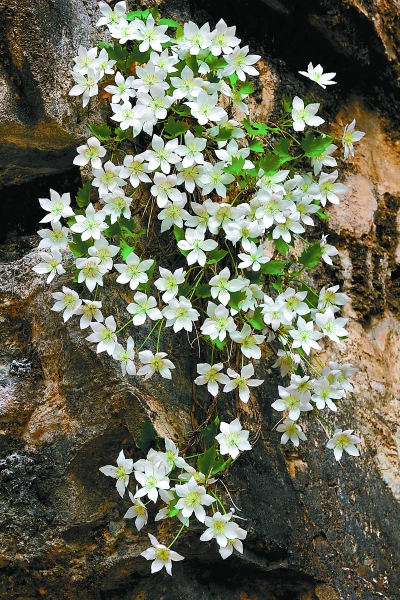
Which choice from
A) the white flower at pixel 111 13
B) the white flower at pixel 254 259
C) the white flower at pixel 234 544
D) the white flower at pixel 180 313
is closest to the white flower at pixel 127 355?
Result: the white flower at pixel 180 313

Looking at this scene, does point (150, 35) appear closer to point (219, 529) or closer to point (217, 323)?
point (217, 323)

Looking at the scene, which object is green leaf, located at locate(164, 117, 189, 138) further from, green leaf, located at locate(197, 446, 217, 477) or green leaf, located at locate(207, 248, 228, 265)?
green leaf, located at locate(197, 446, 217, 477)

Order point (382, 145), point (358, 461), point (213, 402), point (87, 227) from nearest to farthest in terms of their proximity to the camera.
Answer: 1. point (87, 227)
2. point (213, 402)
3. point (358, 461)
4. point (382, 145)

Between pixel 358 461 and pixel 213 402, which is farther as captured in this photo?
pixel 358 461

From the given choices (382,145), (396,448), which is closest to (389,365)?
(396,448)

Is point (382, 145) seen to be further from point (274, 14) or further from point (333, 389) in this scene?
point (333, 389)

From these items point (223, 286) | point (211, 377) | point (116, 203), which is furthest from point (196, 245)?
point (211, 377)
